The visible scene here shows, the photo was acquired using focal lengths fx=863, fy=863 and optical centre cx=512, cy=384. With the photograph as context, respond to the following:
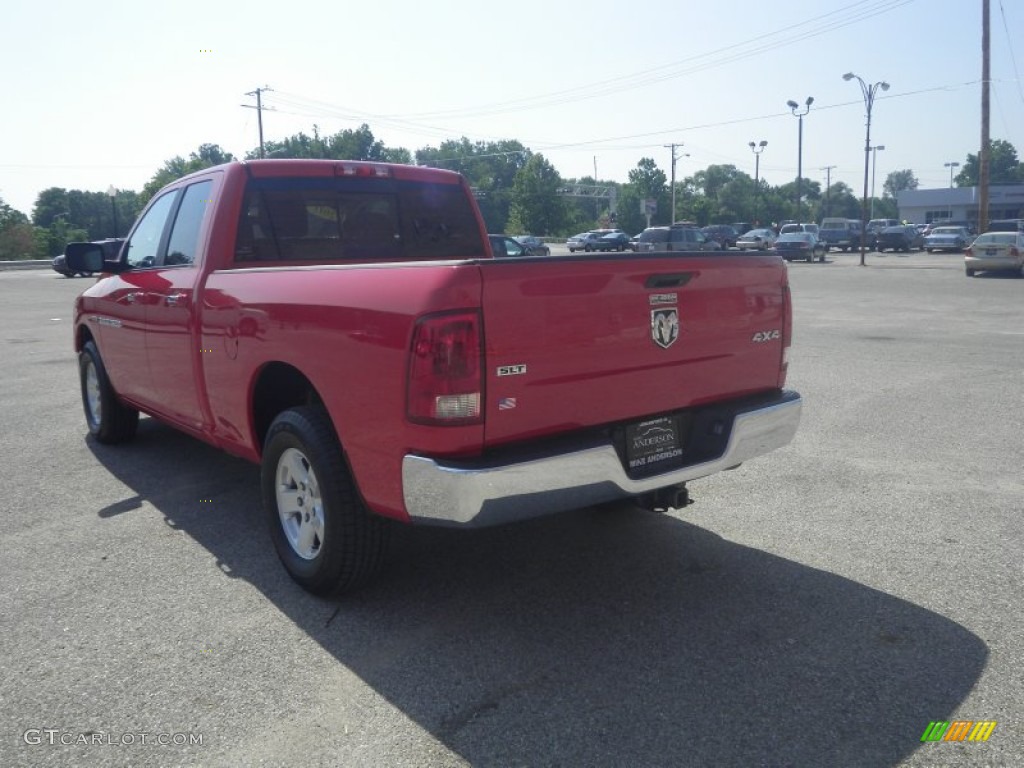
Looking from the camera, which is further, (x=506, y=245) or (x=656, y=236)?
(x=656, y=236)

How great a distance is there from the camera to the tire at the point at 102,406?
21.9 feet

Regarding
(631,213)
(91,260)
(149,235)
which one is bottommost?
(91,260)

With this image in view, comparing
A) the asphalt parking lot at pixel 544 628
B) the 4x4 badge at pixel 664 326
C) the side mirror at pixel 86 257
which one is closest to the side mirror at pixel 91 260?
the side mirror at pixel 86 257

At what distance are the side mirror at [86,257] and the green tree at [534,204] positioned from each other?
77002mm

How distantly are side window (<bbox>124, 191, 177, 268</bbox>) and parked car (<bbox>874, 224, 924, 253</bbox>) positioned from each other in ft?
182

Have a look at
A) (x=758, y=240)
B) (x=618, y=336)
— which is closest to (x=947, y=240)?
(x=758, y=240)

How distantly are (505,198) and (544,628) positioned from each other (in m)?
108

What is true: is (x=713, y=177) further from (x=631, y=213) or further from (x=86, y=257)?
(x=86, y=257)

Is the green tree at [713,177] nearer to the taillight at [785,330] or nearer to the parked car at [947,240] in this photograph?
the parked car at [947,240]

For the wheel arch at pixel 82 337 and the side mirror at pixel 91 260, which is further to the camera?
the wheel arch at pixel 82 337

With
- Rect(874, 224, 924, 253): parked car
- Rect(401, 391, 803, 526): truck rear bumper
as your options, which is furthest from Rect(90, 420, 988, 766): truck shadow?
Rect(874, 224, 924, 253): parked car

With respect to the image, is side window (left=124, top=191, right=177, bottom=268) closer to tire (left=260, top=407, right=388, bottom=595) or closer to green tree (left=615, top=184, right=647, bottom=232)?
tire (left=260, top=407, right=388, bottom=595)

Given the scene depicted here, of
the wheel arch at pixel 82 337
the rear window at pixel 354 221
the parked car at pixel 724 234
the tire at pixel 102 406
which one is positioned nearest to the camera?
the rear window at pixel 354 221

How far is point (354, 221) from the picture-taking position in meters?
5.34
